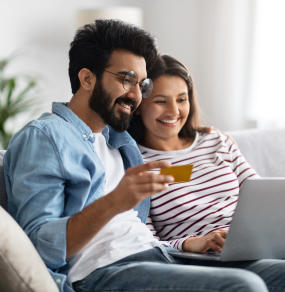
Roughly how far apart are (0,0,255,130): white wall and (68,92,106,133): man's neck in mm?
2358

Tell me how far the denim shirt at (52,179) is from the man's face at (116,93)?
A: 81 mm

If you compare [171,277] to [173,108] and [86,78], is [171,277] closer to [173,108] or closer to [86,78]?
[86,78]

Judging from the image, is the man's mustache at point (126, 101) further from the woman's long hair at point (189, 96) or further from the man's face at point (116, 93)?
the woman's long hair at point (189, 96)

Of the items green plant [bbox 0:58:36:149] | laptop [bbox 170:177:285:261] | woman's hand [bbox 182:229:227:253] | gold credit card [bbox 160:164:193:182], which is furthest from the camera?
green plant [bbox 0:58:36:149]

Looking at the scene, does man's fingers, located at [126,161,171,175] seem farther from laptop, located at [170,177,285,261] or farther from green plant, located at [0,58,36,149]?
green plant, located at [0,58,36,149]

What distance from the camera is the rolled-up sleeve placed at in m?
1.37

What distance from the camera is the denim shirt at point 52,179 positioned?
4.52ft

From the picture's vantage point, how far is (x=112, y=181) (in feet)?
5.45

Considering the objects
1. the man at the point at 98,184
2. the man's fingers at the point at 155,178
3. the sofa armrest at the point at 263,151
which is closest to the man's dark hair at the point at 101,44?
the man at the point at 98,184

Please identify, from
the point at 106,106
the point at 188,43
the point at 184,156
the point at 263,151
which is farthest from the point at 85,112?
the point at 188,43

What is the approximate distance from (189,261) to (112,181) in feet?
1.04

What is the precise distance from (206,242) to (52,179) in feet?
1.58

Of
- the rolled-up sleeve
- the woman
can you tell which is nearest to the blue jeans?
the rolled-up sleeve

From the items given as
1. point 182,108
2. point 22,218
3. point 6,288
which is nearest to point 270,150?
point 182,108
